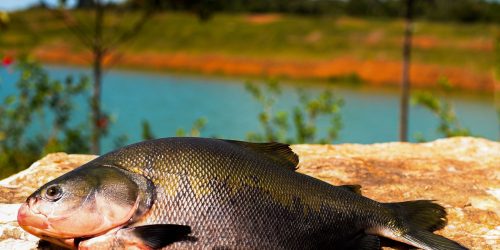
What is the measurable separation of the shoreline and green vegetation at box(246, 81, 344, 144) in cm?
2546

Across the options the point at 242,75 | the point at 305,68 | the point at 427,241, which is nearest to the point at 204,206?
the point at 427,241

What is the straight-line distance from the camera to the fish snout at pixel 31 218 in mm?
2244

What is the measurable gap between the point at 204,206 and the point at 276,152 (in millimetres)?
557

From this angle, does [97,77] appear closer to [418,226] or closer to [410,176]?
[410,176]

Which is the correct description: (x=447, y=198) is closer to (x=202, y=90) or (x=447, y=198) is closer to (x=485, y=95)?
(x=202, y=90)

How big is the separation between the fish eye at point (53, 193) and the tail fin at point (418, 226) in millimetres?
1319

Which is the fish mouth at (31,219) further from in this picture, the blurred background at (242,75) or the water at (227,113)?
the water at (227,113)

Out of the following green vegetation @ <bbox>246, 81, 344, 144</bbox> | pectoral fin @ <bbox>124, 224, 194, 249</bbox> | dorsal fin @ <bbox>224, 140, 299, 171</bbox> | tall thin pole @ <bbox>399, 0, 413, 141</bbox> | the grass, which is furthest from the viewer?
the grass

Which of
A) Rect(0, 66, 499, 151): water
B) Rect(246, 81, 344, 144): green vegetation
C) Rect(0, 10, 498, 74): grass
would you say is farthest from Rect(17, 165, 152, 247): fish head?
Rect(0, 10, 498, 74): grass

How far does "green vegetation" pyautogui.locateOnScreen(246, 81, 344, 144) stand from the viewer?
392 inches

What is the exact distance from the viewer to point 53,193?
2.25 metres

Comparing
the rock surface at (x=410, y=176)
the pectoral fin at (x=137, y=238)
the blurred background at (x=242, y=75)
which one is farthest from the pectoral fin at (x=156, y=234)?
Result: the blurred background at (x=242, y=75)

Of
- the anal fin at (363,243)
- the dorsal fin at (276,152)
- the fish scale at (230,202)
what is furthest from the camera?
the dorsal fin at (276,152)

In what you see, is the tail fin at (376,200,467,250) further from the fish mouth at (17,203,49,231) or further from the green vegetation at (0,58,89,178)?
the green vegetation at (0,58,89,178)
